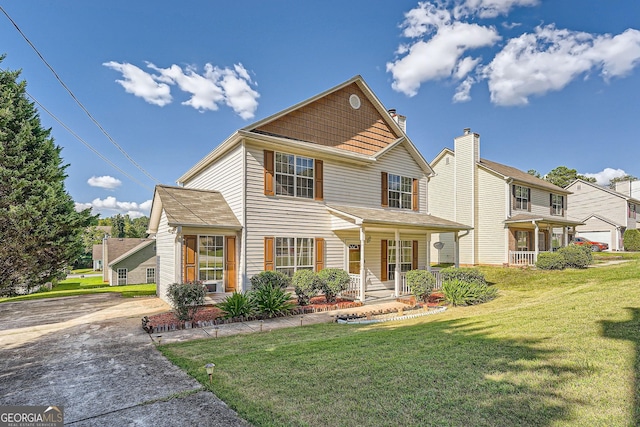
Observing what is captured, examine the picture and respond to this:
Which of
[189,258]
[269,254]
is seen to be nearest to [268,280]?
[269,254]

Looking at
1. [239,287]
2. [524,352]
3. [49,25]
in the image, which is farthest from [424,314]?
[49,25]

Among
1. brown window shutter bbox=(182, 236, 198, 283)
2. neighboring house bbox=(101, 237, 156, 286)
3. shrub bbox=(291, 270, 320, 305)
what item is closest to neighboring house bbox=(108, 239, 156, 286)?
neighboring house bbox=(101, 237, 156, 286)

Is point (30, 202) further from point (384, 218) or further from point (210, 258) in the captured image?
point (384, 218)

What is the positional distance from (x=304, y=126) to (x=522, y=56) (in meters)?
12.7

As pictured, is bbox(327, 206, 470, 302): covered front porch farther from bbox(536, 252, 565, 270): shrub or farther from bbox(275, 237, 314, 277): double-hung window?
bbox(536, 252, 565, 270): shrub

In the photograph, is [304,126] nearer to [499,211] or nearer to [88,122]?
[88,122]

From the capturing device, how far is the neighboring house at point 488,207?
22094 millimetres

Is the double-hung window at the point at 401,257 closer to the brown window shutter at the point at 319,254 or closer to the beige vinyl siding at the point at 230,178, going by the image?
the brown window shutter at the point at 319,254

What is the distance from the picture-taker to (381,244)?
49.3ft

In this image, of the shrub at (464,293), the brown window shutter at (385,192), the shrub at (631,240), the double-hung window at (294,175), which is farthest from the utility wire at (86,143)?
the shrub at (631,240)

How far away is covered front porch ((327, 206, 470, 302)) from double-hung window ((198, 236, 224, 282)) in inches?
184

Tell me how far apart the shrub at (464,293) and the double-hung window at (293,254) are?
529 centimetres

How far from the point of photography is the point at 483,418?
126 inches

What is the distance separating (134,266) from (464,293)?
102 ft
